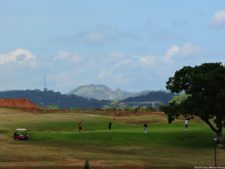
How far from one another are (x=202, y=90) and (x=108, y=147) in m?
15.2

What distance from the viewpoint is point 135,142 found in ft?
275

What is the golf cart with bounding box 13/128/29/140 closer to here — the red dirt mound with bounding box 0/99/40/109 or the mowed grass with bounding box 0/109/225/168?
the mowed grass with bounding box 0/109/225/168

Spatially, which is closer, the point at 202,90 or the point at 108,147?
the point at 108,147

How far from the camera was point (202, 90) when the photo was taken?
8144 centimetres

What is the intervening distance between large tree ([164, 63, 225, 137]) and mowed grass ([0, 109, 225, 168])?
4728 mm

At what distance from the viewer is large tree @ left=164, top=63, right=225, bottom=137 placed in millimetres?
79062

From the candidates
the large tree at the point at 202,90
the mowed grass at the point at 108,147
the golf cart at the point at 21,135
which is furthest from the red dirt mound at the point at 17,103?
the large tree at the point at 202,90

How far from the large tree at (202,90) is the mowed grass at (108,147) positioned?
4.73 meters

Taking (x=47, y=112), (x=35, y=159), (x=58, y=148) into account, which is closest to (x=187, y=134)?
(x=58, y=148)

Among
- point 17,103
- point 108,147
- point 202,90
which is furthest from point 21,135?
point 17,103

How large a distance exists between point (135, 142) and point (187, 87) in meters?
10.7

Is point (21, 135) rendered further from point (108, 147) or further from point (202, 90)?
point (202, 90)

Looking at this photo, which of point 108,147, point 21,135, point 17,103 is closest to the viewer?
point 108,147

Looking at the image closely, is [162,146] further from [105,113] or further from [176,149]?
[105,113]
